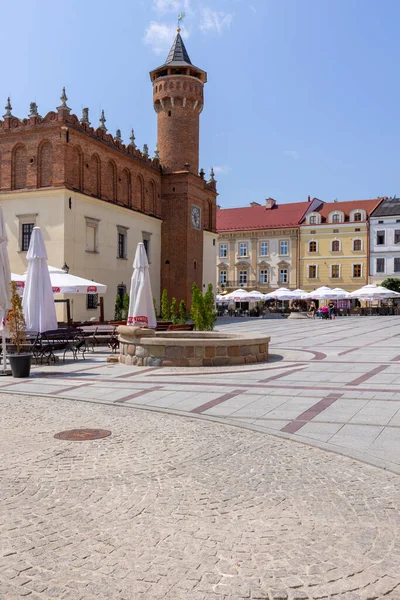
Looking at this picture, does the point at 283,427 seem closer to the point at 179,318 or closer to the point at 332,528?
the point at 332,528

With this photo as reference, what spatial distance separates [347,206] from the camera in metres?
66.8

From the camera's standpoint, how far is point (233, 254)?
226ft

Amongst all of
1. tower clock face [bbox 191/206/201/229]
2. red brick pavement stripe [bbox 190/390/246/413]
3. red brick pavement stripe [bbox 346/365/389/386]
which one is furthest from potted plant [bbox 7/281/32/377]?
tower clock face [bbox 191/206/201/229]

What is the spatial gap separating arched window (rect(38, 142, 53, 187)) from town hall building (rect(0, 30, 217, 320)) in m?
0.06

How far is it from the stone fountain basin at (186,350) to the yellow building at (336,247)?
52031 millimetres

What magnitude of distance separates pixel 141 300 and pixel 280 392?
23.1ft

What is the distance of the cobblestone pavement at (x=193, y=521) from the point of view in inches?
134

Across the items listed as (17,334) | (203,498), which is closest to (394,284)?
(17,334)

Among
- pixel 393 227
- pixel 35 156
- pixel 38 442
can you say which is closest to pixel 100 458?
pixel 38 442

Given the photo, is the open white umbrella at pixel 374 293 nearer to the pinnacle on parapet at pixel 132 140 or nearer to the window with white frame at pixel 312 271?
the window with white frame at pixel 312 271

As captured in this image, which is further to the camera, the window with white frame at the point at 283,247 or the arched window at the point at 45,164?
the window with white frame at the point at 283,247

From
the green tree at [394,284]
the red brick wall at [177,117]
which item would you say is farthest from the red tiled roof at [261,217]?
the red brick wall at [177,117]

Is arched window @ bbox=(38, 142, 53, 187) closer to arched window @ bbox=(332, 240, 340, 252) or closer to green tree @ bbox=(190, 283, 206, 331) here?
green tree @ bbox=(190, 283, 206, 331)

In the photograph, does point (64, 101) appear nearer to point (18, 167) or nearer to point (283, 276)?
point (18, 167)
